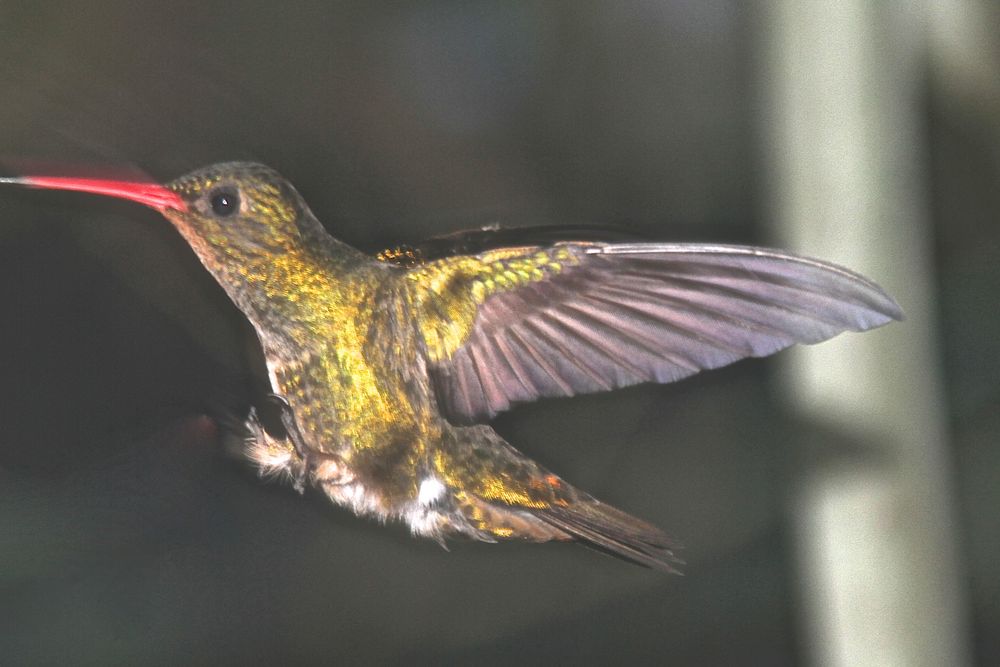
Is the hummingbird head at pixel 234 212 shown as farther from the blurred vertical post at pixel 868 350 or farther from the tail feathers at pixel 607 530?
the blurred vertical post at pixel 868 350

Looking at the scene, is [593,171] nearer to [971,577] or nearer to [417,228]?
[417,228]

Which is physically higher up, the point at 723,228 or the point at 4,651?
the point at 723,228

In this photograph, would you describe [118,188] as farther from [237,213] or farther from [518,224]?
[518,224]

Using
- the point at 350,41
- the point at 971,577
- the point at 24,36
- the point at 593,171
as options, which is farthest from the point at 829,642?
the point at 24,36

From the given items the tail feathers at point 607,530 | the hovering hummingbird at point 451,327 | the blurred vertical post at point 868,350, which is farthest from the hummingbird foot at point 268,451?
the blurred vertical post at point 868,350

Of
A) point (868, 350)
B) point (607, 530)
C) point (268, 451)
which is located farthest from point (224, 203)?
point (868, 350)

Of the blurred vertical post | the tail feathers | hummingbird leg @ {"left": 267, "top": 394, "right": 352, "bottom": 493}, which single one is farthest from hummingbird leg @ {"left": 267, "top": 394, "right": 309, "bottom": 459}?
the blurred vertical post
